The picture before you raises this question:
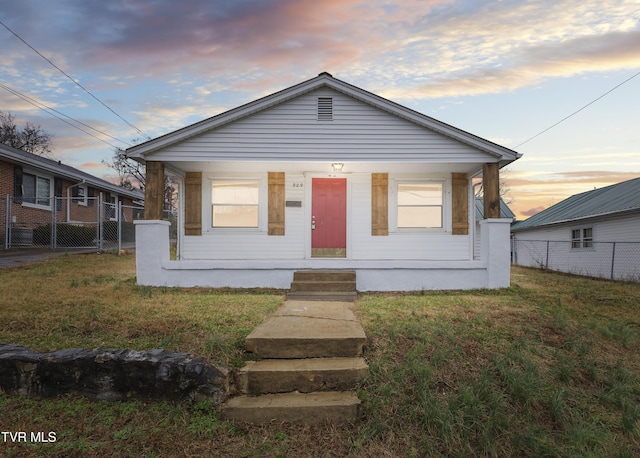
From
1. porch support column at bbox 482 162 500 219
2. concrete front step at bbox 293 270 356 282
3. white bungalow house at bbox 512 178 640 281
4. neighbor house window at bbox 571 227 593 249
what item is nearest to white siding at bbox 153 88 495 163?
porch support column at bbox 482 162 500 219

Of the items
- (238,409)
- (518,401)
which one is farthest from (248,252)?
(518,401)

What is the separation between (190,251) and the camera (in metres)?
10.7

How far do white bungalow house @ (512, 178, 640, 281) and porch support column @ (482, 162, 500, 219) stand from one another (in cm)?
713

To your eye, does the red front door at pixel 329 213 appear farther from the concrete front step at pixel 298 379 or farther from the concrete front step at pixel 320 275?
the concrete front step at pixel 298 379

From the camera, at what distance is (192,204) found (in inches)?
416

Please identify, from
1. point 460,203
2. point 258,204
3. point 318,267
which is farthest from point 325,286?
point 460,203

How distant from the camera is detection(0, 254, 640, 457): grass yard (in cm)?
316

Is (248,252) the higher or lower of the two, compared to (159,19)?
lower

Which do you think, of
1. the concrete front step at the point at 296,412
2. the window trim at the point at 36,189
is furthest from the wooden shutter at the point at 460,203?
Result: the window trim at the point at 36,189

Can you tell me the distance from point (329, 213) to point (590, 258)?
12.8m

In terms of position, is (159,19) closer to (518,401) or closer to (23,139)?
(518,401)

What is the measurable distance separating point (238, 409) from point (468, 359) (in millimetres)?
2493

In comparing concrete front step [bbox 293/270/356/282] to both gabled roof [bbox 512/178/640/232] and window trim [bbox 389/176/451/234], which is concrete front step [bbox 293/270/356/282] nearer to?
window trim [bbox 389/176/451/234]

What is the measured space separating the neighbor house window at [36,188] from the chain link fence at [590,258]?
902 inches
